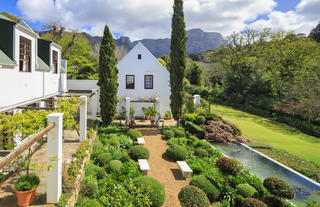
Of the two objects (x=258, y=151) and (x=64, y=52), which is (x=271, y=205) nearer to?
(x=258, y=151)

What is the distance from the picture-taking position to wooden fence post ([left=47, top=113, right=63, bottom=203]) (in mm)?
4656

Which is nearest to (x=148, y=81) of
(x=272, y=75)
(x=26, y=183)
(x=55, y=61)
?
(x=55, y=61)

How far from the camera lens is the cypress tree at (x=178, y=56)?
55.7ft

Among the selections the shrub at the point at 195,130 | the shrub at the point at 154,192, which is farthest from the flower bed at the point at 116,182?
the shrub at the point at 195,130

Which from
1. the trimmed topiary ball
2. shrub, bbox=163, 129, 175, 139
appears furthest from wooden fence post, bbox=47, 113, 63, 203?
the trimmed topiary ball

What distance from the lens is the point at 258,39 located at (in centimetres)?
3559

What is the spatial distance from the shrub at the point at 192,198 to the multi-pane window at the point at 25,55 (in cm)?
849

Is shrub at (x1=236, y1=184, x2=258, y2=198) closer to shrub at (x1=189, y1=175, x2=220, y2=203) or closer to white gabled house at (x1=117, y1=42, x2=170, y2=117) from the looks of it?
shrub at (x1=189, y1=175, x2=220, y2=203)

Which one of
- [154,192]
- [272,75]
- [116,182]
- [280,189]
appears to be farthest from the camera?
[272,75]

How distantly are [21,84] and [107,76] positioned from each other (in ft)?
25.4

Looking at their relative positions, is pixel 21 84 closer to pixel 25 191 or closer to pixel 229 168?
pixel 25 191

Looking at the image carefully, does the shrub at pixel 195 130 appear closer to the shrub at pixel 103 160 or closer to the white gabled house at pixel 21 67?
the shrub at pixel 103 160

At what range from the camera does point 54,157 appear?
15.2 feet

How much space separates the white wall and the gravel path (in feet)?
21.7
